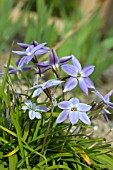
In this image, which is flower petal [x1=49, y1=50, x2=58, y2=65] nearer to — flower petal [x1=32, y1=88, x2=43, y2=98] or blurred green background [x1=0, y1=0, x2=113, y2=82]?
flower petal [x1=32, y1=88, x2=43, y2=98]

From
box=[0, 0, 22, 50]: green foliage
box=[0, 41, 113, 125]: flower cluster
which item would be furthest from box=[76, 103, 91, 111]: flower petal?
box=[0, 0, 22, 50]: green foliage

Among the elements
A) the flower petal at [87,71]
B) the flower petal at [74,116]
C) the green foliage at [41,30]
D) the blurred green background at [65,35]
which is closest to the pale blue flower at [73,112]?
the flower petal at [74,116]

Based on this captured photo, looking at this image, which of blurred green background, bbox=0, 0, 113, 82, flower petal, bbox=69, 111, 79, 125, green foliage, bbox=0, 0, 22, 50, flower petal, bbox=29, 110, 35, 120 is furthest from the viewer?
green foliage, bbox=0, 0, 22, 50

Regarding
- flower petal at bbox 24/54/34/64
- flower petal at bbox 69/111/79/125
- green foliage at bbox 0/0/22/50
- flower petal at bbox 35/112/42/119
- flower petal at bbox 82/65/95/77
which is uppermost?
green foliage at bbox 0/0/22/50

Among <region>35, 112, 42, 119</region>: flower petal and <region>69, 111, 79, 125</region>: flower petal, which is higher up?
<region>35, 112, 42, 119</region>: flower petal

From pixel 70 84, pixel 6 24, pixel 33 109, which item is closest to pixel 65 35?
pixel 6 24

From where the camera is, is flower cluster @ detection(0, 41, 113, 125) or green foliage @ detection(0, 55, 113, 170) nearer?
flower cluster @ detection(0, 41, 113, 125)

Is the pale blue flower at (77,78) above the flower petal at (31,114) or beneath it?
above

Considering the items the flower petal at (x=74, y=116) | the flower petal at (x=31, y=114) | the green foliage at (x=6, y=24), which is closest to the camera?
the flower petal at (x=74, y=116)

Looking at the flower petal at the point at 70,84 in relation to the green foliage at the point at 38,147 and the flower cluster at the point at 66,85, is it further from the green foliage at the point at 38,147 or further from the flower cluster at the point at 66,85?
the green foliage at the point at 38,147

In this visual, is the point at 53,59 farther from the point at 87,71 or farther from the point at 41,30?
the point at 41,30

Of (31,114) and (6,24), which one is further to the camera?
(6,24)
